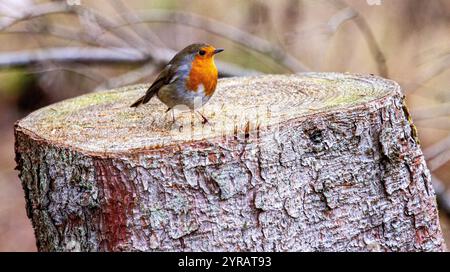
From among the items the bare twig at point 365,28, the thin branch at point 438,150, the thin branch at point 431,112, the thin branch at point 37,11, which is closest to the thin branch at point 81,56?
the thin branch at point 37,11

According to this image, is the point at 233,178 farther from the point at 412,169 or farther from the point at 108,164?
the point at 412,169

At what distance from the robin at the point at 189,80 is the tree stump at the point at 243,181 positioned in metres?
0.13

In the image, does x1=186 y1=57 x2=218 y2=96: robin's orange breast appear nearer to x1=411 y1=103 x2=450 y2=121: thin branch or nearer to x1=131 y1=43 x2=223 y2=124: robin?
x1=131 y1=43 x2=223 y2=124: robin

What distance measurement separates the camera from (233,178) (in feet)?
7.59

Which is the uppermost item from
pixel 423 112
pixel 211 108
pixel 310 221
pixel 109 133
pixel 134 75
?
pixel 134 75

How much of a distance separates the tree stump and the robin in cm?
13

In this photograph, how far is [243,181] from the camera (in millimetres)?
2324

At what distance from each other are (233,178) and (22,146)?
3.06ft

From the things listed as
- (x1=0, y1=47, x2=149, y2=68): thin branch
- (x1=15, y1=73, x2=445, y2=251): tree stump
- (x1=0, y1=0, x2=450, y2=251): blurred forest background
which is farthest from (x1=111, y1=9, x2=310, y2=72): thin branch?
(x1=15, y1=73, x2=445, y2=251): tree stump

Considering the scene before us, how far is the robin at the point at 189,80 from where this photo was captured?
2.78 metres

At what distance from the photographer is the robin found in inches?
109

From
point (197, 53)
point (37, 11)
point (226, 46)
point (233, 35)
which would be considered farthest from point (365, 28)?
point (197, 53)

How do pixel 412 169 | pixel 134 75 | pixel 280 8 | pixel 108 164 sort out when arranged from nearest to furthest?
pixel 108 164 < pixel 412 169 < pixel 134 75 < pixel 280 8

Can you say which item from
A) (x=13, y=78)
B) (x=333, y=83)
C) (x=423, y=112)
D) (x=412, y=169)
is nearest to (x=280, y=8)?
(x=423, y=112)
